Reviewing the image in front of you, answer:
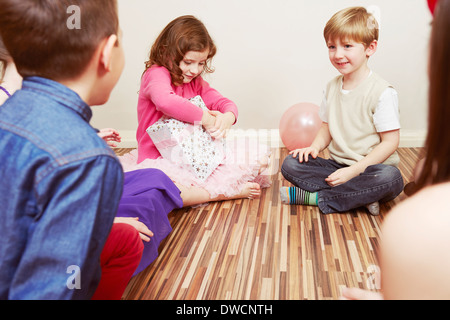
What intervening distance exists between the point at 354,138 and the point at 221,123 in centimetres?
52

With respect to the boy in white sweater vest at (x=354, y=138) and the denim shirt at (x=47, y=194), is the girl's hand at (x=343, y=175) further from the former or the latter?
the denim shirt at (x=47, y=194)

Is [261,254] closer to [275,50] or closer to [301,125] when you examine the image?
[301,125]

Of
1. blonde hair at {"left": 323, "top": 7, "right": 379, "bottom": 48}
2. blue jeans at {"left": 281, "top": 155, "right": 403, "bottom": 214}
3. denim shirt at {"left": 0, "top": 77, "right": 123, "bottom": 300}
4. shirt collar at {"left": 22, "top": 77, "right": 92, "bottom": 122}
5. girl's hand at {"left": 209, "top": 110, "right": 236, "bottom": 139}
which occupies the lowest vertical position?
blue jeans at {"left": 281, "top": 155, "right": 403, "bottom": 214}

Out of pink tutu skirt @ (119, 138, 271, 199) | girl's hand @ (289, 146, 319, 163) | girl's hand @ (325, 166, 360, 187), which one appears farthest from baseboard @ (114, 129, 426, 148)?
girl's hand @ (325, 166, 360, 187)

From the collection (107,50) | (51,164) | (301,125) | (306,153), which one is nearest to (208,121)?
(306,153)

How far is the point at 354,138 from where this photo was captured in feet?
5.05

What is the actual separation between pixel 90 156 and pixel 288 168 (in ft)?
3.57

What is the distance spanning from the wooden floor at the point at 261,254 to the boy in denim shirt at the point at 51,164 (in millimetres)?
447

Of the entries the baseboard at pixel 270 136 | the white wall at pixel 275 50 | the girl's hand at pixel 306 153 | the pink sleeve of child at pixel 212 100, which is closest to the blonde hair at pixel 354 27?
the girl's hand at pixel 306 153

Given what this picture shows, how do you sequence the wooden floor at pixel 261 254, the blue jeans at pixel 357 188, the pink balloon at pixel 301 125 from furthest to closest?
the pink balloon at pixel 301 125 → the blue jeans at pixel 357 188 → the wooden floor at pixel 261 254

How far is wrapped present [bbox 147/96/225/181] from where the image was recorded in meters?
1.58

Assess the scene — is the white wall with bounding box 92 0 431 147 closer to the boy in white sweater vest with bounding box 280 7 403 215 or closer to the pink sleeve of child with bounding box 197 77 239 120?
the pink sleeve of child with bounding box 197 77 239 120

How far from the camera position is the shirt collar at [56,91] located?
2.09 ft

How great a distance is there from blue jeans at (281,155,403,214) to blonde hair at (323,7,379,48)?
46 cm
